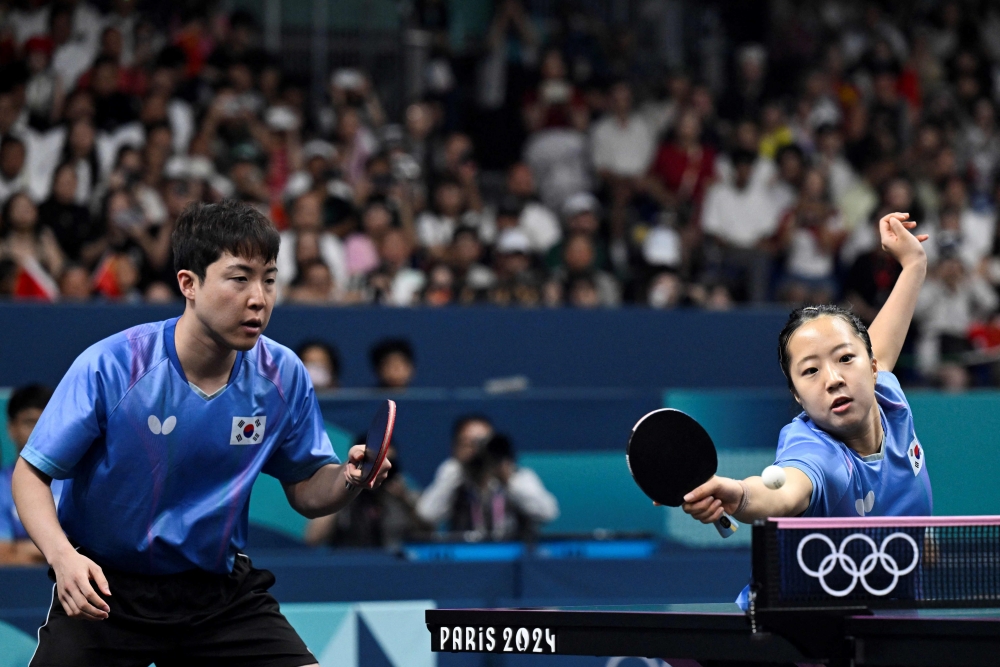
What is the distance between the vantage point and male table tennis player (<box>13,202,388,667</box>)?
3.66m

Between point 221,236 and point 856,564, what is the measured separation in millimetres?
1871

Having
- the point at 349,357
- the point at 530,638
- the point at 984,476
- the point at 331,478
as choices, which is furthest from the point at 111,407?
the point at 984,476

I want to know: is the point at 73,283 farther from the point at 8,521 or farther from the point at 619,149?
the point at 619,149

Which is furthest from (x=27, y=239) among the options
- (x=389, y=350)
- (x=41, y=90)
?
(x=389, y=350)

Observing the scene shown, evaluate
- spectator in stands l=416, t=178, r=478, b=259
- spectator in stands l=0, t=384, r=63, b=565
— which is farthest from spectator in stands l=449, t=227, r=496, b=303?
spectator in stands l=0, t=384, r=63, b=565

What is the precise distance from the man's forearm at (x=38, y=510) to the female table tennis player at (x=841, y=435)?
180cm

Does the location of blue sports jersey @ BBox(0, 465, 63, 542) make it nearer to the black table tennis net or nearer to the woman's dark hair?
the woman's dark hair

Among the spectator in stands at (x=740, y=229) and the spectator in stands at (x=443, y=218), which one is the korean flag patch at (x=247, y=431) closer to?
the spectator in stands at (x=443, y=218)

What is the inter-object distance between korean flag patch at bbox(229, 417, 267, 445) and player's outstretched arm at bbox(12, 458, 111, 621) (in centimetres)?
52

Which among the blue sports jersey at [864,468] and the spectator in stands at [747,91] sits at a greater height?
the spectator in stands at [747,91]

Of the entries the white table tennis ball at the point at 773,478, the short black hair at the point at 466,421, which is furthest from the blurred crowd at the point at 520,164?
the white table tennis ball at the point at 773,478

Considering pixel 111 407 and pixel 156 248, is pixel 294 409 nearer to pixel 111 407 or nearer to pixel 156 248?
pixel 111 407

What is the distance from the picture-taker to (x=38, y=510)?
352 centimetres

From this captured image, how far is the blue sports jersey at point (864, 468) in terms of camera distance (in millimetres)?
3395
